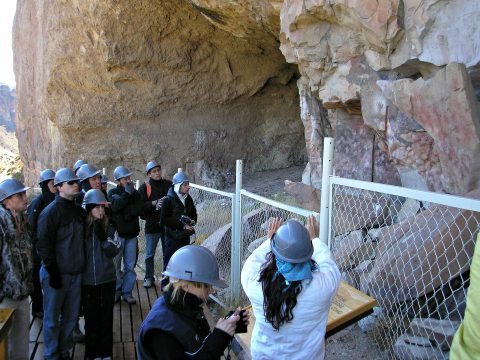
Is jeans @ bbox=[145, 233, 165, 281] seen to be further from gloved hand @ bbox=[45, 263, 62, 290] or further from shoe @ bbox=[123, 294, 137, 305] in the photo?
gloved hand @ bbox=[45, 263, 62, 290]

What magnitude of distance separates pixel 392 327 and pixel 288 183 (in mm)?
→ 4010

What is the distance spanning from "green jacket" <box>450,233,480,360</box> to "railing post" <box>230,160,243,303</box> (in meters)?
2.99

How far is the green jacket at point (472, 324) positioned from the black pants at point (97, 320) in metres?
2.71

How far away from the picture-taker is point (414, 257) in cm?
308

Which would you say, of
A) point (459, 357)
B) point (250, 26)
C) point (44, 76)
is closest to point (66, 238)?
point (459, 357)

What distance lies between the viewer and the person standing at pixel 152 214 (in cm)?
500

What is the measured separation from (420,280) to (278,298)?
1.52 meters

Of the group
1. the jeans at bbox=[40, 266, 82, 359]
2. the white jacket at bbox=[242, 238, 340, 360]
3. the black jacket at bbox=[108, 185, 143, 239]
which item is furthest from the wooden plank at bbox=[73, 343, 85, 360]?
the white jacket at bbox=[242, 238, 340, 360]

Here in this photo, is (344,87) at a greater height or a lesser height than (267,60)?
lesser

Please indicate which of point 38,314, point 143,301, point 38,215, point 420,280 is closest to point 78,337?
point 38,314

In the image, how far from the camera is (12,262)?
3.01 metres

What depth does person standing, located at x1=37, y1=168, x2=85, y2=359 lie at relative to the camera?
10.2 ft

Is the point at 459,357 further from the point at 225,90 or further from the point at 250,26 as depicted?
the point at 225,90

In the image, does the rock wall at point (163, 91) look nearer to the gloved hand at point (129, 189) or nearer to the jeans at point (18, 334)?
the gloved hand at point (129, 189)
